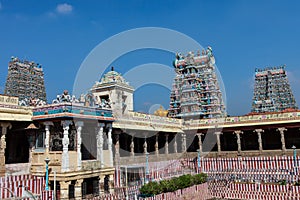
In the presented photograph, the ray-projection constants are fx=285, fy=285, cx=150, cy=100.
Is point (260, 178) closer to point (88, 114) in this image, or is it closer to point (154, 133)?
point (88, 114)

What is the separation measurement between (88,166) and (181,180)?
17.1 feet

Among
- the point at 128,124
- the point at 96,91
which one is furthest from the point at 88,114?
the point at 96,91

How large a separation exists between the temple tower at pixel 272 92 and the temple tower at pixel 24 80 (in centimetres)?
4272

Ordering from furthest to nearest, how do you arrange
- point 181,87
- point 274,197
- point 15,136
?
point 181,87 → point 15,136 → point 274,197

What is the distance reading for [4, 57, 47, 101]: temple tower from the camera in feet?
164

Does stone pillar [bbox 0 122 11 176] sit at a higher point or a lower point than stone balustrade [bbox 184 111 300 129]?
lower

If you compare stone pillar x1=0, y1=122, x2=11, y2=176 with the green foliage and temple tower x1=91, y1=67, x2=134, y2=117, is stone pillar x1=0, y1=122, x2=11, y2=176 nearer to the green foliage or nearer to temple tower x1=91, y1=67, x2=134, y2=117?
the green foliage

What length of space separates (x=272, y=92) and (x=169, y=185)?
47.4 meters

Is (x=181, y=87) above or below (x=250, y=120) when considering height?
above

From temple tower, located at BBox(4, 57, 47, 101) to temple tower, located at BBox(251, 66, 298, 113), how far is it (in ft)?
140

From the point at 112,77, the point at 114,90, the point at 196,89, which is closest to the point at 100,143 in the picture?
the point at 114,90

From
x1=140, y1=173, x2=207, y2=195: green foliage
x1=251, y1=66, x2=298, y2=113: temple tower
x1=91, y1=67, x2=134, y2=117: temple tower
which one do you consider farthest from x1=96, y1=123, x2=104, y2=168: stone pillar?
x1=251, y1=66, x2=298, y2=113: temple tower

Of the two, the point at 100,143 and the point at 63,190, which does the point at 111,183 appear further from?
the point at 63,190

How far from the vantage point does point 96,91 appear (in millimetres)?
27203
